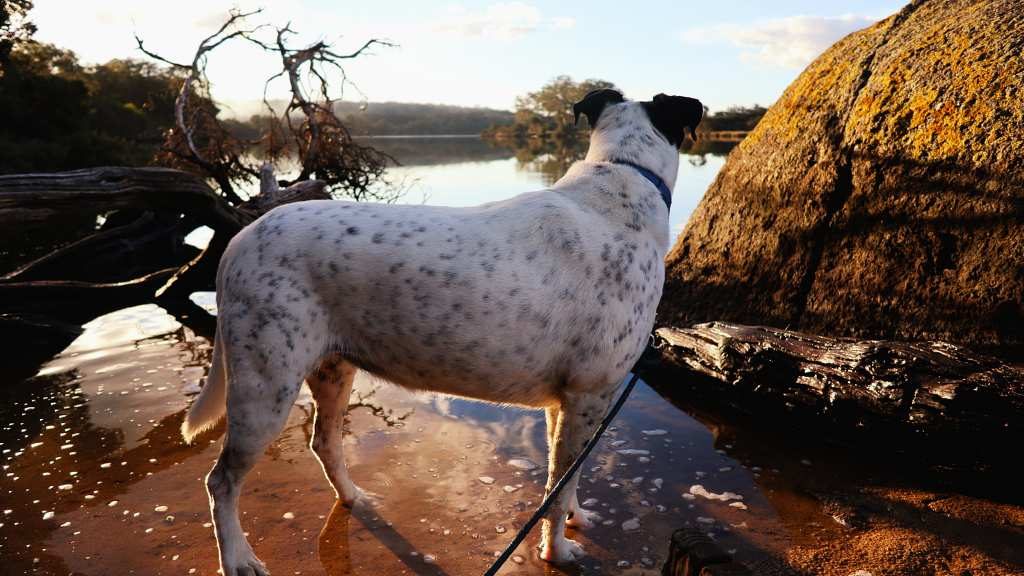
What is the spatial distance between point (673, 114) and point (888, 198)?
234 cm

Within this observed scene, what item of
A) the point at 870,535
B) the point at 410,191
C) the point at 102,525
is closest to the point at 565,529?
the point at 870,535

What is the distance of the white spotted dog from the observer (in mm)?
2938

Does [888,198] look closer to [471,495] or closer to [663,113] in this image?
[663,113]

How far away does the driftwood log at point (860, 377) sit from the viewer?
3.59 m

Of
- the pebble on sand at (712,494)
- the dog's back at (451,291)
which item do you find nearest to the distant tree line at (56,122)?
the dog's back at (451,291)

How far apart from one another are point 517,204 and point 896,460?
118 inches

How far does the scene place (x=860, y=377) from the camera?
13.5 ft

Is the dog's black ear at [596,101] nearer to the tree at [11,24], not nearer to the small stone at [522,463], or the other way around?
the small stone at [522,463]

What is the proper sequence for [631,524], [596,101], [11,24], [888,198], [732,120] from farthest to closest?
[732,120]
[11,24]
[888,198]
[596,101]
[631,524]

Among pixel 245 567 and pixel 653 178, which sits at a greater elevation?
pixel 653 178

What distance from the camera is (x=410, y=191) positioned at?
18.9 m

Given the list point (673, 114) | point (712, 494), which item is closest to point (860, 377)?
point (712, 494)

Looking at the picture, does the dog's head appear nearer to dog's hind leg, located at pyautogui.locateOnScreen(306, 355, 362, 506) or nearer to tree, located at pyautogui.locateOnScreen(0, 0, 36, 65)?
dog's hind leg, located at pyautogui.locateOnScreen(306, 355, 362, 506)

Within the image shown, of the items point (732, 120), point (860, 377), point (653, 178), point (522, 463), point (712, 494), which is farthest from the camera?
point (732, 120)
